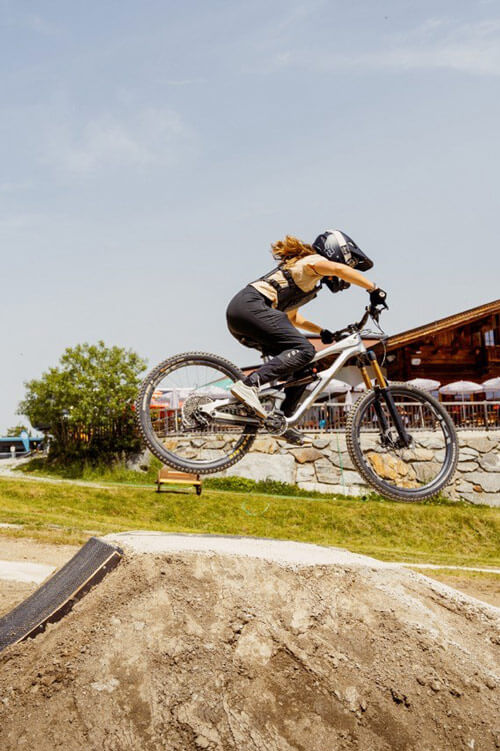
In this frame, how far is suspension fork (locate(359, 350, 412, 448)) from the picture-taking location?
7.75 m

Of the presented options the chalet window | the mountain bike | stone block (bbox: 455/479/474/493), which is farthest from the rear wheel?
the chalet window

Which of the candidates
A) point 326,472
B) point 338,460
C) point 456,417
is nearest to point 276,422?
point 326,472

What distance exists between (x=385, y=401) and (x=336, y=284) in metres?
1.56

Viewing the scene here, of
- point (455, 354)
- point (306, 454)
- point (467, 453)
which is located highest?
point (455, 354)

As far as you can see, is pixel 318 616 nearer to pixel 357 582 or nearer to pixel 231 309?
pixel 357 582

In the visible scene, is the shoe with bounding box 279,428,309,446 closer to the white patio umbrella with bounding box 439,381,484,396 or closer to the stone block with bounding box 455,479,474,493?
the stone block with bounding box 455,479,474,493

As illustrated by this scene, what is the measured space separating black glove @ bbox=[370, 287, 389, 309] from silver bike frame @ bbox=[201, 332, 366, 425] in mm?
472

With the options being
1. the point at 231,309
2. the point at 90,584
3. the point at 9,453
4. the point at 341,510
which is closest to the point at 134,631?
the point at 90,584

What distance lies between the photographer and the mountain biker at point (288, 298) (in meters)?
7.35

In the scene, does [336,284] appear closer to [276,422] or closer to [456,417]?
[276,422]

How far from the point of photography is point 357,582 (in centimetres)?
751

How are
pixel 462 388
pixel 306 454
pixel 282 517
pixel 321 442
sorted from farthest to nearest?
pixel 462 388 < pixel 321 442 < pixel 306 454 < pixel 282 517

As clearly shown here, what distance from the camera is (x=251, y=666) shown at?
21.0ft

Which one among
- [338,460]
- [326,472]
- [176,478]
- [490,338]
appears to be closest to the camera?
[176,478]
